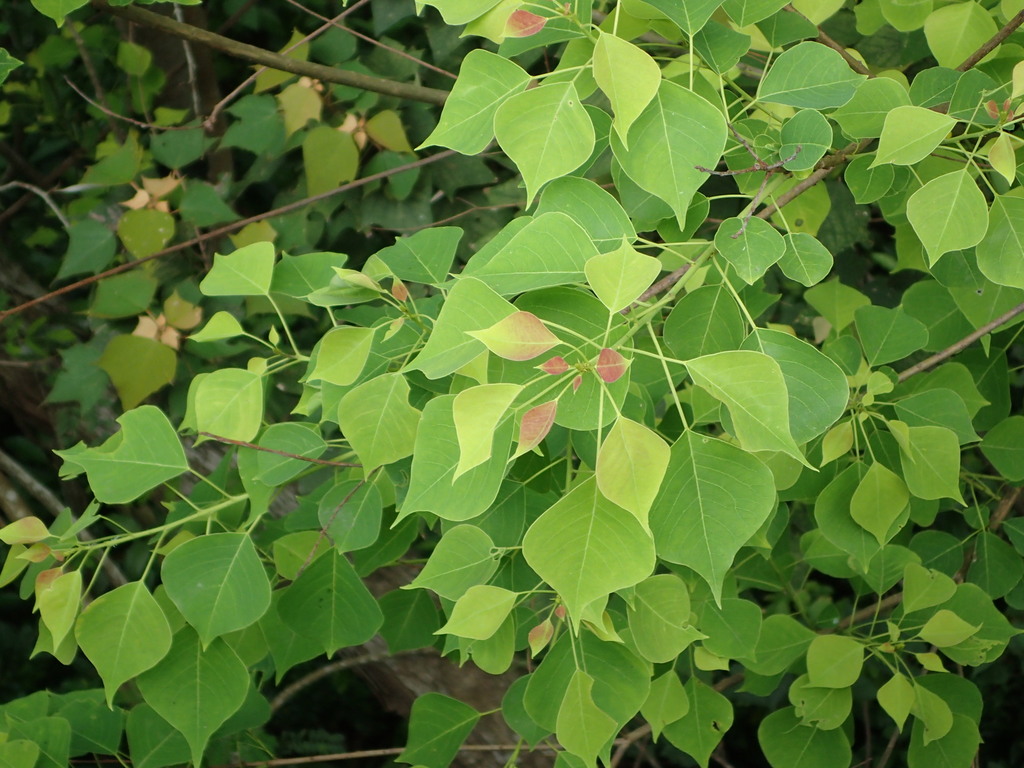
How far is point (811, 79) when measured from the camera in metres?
0.61

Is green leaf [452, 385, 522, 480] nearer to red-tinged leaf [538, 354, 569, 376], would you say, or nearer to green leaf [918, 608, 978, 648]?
red-tinged leaf [538, 354, 569, 376]

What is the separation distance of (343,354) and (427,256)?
0.14 m

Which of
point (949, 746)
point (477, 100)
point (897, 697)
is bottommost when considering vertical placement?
point (949, 746)

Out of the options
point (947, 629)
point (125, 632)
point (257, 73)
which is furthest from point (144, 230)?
point (947, 629)

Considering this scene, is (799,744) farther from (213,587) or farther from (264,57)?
(264,57)

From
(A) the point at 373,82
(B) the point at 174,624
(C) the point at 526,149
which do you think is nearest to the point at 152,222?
(A) the point at 373,82

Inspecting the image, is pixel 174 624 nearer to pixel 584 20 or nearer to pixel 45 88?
pixel 584 20

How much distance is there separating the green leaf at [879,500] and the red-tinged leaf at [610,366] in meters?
0.31

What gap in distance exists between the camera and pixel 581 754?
1.98ft

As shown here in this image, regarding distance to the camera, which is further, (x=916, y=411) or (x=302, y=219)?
(x=302, y=219)

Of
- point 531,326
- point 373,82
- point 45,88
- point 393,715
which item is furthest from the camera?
point 393,715

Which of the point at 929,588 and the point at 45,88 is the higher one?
the point at 45,88

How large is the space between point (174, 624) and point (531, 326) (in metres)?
0.47

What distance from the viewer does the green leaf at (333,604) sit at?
751mm
